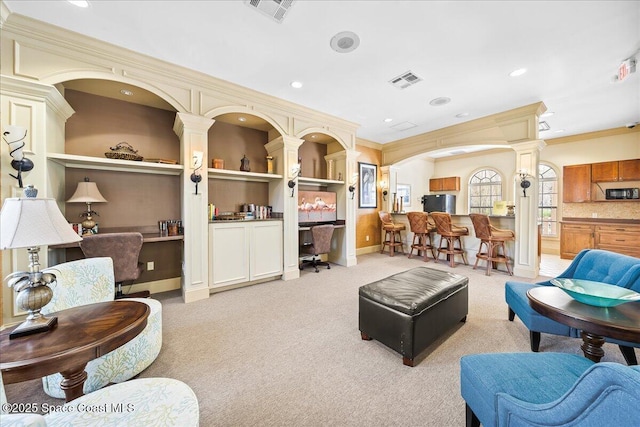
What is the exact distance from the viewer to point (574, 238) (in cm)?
572

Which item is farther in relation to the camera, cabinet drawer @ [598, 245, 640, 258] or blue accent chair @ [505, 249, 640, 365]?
cabinet drawer @ [598, 245, 640, 258]

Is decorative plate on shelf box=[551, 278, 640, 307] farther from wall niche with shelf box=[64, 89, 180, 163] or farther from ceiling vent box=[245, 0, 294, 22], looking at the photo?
wall niche with shelf box=[64, 89, 180, 163]

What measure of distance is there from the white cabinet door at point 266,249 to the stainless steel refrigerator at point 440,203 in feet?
20.9

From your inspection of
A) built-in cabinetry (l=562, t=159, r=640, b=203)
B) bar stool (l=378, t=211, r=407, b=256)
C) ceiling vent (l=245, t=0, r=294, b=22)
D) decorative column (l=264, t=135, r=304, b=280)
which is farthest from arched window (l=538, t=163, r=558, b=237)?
ceiling vent (l=245, t=0, r=294, b=22)

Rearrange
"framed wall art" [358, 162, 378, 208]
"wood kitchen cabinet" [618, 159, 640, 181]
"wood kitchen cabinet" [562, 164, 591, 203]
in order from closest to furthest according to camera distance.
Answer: "wood kitchen cabinet" [618, 159, 640, 181]
"wood kitchen cabinet" [562, 164, 591, 203]
"framed wall art" [358, 162, 378, 208]

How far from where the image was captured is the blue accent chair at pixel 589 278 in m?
1.81

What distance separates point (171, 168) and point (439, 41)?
3.69 m

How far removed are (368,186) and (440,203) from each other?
3.40m

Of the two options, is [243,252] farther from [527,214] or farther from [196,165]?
[527,214]

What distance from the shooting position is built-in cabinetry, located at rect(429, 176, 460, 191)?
858cm

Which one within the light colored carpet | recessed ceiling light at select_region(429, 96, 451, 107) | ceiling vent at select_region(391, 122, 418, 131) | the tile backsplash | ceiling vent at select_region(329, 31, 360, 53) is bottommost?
the light colored carpet

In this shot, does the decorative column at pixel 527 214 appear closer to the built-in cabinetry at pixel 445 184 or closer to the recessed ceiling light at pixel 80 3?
the built-in cabinetry at pixel 445 184

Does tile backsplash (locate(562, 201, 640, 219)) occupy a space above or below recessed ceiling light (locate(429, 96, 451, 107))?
below

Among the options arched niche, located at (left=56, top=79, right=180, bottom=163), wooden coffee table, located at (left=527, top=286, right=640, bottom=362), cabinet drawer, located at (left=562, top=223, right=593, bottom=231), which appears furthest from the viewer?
cabinet drawer, located at (left=562, top=223, right=593, bottom=231)
